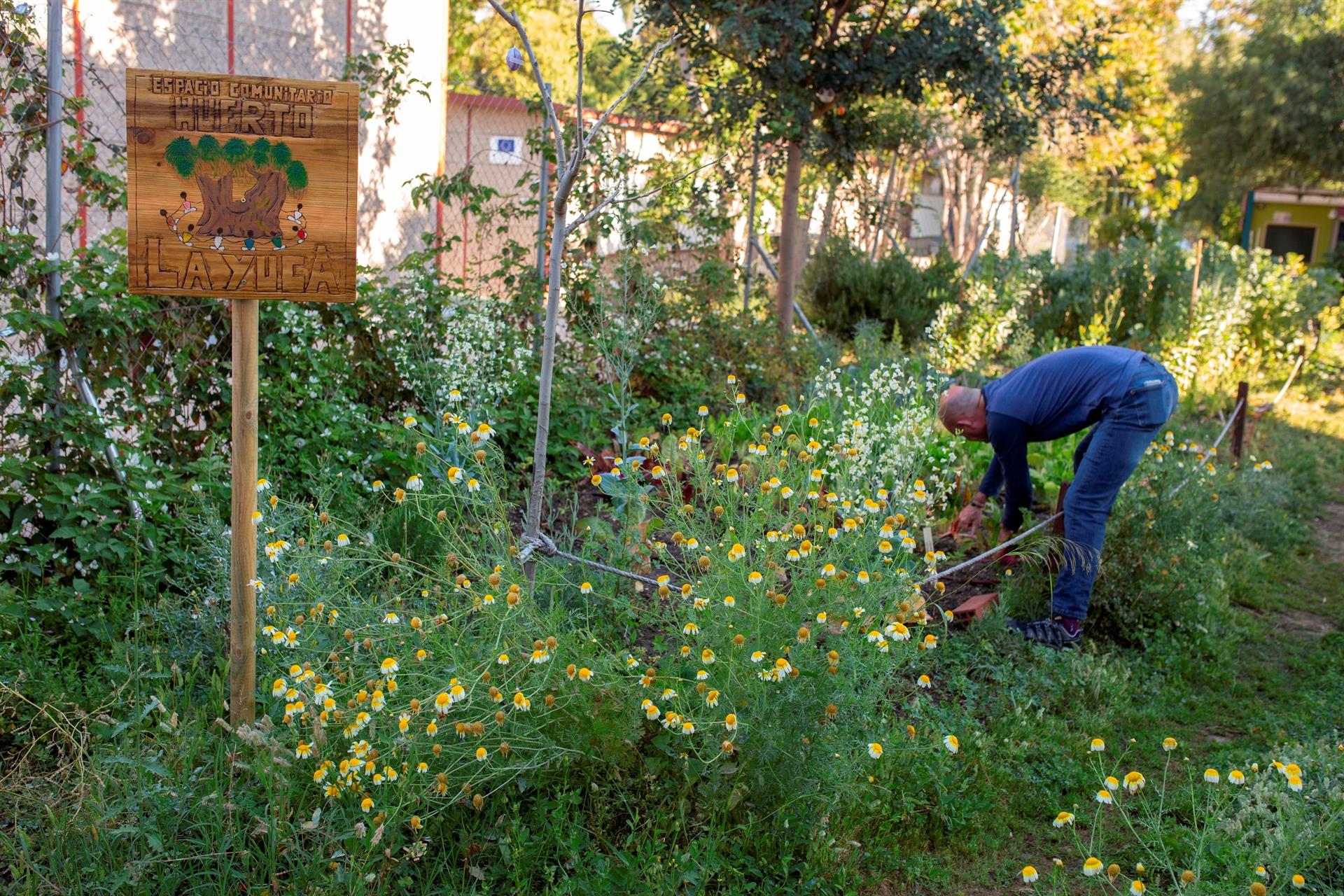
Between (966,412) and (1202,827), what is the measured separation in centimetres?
206

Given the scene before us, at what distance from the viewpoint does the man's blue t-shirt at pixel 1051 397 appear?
4574mm

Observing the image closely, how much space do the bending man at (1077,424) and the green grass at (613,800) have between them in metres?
Answer: 0.31

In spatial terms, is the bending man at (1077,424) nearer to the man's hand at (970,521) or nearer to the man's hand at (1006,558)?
the man's hand at (1006,558)

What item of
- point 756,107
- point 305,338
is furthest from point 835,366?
point 305,338

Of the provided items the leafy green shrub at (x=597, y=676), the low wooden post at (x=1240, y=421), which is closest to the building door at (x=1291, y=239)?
the low wooden post at (x=1240, y=421)

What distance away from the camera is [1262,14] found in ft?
62.8

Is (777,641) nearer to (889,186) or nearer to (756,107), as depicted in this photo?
(756,107)

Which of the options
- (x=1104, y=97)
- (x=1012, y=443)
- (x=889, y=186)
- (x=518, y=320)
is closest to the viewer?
(x=1012, y=443)

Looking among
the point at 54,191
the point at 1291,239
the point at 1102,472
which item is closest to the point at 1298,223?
the point at 1291,239

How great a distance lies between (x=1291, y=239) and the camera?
2616cm

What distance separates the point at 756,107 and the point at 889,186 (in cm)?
533

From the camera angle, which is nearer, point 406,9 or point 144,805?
point 144,805

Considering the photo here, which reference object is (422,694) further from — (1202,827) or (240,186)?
(1202,827)

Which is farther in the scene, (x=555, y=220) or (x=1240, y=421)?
(x=1240, y=421)
